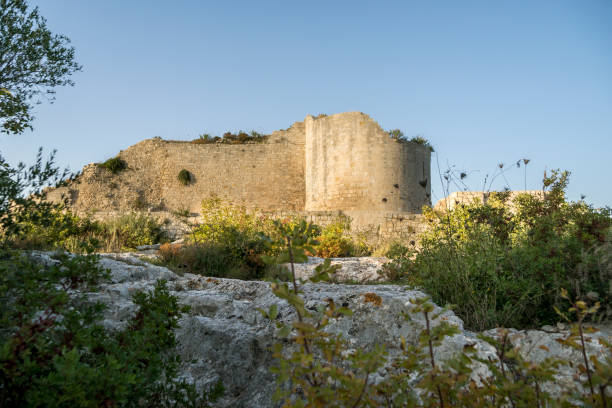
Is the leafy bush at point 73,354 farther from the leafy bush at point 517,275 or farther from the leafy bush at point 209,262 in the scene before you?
the leafy bush at point 209,262

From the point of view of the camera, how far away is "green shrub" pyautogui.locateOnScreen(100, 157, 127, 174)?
2055 centimetres

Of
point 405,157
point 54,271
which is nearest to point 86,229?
point 54,271

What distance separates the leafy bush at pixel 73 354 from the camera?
36.0 inches

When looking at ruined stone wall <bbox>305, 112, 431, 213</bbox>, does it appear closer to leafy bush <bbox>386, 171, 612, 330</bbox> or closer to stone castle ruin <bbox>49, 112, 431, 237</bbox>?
stone castle ruin <bbox>49, 112, 431, 237</bbox>

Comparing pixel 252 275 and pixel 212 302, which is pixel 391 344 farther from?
pixel 252 275

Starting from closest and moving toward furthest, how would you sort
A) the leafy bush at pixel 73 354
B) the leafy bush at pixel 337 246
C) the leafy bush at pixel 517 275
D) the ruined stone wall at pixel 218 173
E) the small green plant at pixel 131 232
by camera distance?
the leafy bush at pixel 73 354 → the leafy bush at pixel 517 275 → the leafy bush at pixel 337 246 → the small green plant at pixel 131 232 → the ruined stone wall at pixel 218 173

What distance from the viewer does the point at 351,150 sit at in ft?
59.6

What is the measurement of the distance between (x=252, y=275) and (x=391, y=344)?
4552 mm

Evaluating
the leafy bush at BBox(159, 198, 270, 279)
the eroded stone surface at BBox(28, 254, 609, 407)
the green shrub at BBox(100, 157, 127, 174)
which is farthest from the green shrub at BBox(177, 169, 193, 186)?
the eroded stone surface at BBox(28, 254, 609, 407)

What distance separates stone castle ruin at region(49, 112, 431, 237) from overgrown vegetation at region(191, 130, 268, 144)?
0.30 meters

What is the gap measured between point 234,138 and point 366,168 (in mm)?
8316

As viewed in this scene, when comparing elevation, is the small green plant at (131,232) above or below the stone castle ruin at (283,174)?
below

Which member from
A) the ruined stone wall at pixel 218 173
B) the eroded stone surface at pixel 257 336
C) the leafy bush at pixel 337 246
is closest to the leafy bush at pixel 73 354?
the eroded stone surface at pixel 257 336

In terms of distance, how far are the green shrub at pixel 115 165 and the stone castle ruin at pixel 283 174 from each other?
0.69 ft
